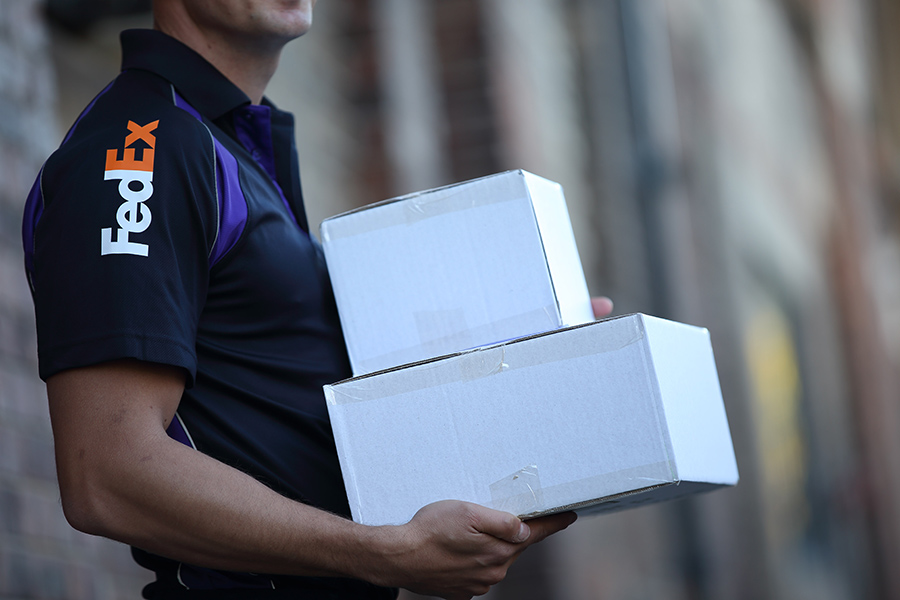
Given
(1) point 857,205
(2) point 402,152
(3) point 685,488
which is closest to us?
(3) point 685,488

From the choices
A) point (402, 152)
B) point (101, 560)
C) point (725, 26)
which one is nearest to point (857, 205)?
point (725, 26)

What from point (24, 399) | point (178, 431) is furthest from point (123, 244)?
point (24, 399)

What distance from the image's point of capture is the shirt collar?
1769mm

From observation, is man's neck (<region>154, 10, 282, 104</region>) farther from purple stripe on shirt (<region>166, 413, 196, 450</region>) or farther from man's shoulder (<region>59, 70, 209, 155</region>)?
purple stripe on shirt (<region>166, 413, 196, 450</region>)

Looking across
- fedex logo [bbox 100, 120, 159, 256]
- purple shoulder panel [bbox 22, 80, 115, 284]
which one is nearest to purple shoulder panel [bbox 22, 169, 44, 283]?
purple shoulder panel [bbox 22, 80, 115, 284]

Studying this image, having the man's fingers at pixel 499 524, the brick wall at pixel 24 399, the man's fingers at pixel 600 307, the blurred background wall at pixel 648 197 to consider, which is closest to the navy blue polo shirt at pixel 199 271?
the man's fingers at pixel 499 524

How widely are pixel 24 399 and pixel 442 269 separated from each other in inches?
44.1

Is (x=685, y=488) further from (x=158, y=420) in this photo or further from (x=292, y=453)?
(x=158, y=420)

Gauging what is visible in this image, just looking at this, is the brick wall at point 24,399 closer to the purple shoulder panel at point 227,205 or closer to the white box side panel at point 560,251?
the purple shoulder panel at point 227,205

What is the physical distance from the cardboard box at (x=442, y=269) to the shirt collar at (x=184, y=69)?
267 mm

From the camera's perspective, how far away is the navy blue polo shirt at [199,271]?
4.70 ft

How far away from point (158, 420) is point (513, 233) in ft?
2.17

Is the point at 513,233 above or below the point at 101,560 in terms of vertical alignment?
above

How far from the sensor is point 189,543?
1.46 meters
